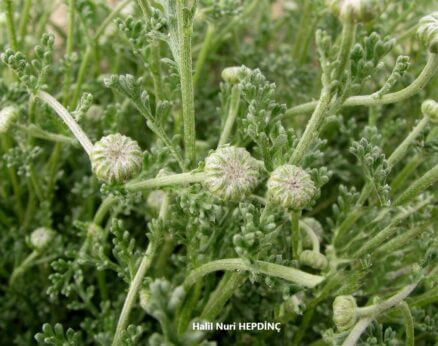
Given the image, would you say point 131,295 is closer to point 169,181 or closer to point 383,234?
point 169,181

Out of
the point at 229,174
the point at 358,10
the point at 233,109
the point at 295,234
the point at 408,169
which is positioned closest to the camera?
the point at 358,10

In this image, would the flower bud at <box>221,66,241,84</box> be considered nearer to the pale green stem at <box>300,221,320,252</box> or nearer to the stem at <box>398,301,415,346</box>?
the pale green stem at <box>300,221,320,252</box>

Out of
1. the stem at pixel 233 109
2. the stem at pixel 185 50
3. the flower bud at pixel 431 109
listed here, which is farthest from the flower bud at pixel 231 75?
the flower bud at pixel 431 109

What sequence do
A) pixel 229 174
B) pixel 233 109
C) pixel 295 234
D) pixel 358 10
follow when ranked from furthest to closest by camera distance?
pixel 233 109 → pixel 295 234 → pixel 229 174 → pixel 358 10

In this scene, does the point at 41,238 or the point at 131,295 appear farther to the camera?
the point at 41,238

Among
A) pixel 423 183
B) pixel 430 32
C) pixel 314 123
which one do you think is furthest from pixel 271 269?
pixel 430 32

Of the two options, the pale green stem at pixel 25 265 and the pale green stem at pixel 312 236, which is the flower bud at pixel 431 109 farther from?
the pale green stem at pixel 25 265

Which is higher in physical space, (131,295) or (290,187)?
(290,187)
